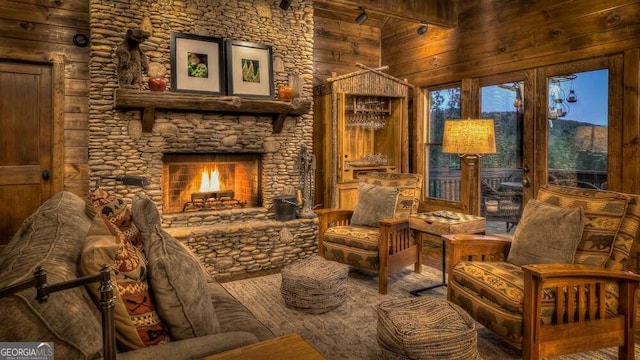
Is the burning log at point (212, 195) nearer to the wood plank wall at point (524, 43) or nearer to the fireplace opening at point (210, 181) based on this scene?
the fireplace opening at point (210, 181)

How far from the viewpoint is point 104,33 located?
4000mm

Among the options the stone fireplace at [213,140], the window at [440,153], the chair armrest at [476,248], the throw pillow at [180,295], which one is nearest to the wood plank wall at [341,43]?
the stone fireplace at [213,140]

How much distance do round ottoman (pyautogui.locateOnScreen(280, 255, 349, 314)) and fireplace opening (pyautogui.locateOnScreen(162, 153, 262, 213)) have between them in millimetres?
Answer: 1841

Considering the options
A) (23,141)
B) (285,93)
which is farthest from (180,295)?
(23,141)

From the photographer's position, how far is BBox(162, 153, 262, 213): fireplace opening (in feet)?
15.1

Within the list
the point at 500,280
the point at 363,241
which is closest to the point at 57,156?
the point at 363,241

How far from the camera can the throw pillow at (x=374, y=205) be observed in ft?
13.1

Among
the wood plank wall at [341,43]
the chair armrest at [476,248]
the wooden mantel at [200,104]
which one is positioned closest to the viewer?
the chair armrest at [476,248]

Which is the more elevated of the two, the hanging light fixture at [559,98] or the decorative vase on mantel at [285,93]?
the decorative vase on mantel at [285,93]

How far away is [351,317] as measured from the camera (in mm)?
3098

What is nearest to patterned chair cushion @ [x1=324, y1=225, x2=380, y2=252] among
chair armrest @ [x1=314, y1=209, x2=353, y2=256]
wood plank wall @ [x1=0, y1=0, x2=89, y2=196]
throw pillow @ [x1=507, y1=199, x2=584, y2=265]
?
chair armrest @ [x1=314, y1=209, x2=353, y2=256]

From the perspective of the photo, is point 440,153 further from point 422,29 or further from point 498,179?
point 422,29

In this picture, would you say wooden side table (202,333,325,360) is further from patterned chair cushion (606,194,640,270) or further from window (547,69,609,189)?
window (547,69,609,189)

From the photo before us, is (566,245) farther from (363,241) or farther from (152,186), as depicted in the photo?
(152,186)
